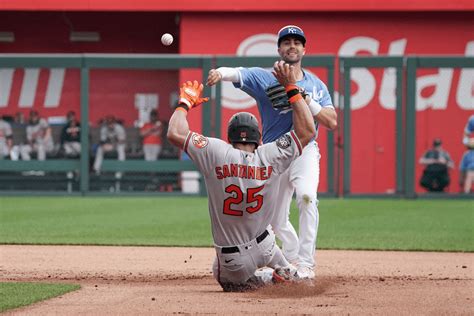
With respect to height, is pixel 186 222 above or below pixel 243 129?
below

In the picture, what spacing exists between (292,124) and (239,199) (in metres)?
1.16

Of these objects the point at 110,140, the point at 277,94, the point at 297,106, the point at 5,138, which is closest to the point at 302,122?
the point at 297,106

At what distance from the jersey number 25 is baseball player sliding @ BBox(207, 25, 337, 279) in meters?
0.81

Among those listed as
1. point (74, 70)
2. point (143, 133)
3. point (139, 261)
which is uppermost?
point (74, 70)

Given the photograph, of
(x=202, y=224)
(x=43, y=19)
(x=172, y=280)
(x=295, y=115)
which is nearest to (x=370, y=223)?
(x=202, y=224)

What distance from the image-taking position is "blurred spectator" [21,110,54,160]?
19.9 meters

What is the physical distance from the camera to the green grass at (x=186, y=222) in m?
11.8

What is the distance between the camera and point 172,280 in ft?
27.0

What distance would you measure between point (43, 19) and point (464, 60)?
10.0 meters

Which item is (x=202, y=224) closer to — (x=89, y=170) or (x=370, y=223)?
(x=370, y=223)

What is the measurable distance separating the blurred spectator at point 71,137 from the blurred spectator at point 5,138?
3.24ft

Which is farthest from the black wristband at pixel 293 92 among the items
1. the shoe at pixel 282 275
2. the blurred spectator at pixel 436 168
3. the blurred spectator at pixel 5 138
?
the blurred spectator at pixel 5 138

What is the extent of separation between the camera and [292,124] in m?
7.96

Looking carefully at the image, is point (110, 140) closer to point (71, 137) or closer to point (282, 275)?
point (71, 137)
